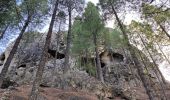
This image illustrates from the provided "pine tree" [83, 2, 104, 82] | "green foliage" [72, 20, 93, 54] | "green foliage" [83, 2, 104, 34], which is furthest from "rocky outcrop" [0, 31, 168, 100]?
"green foliage" [83, 2, 104, 34]

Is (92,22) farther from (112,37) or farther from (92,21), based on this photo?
(112,37)

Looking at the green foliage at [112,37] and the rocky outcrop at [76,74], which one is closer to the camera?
the rocky outcrop at [76,74]

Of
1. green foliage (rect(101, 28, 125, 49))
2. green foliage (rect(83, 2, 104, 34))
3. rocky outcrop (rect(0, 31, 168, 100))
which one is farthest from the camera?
green foliage (rect(101, 28, 125, 49))

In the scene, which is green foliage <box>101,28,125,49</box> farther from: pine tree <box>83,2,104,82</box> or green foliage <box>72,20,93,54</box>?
pine tree <box>83,2,104,82</box>

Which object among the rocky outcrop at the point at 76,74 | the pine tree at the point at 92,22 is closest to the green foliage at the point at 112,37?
the rocky outcrop at the point at 76,74

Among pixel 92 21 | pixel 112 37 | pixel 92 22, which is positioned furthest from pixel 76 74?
pixel 112 37

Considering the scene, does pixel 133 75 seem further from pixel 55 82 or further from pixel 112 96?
pixel 55 82

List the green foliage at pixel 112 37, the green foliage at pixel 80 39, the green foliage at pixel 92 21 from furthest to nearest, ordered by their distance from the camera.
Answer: the green foliage at pixel 112 37 < the green foliage at pixel 80 39 < the green foliage at pixel 92 21

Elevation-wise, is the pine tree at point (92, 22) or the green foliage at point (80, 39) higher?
the pine tree at point (92, 22)

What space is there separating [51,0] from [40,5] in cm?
172

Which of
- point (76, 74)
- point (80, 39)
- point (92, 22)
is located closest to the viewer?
point (76, 74)

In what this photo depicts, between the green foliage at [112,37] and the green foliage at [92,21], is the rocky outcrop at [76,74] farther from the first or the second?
the green foliage at [92,21]

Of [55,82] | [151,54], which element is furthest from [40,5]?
[151,54]

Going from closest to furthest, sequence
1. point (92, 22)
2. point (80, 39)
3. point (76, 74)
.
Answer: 1. point (76, 74)
2. point (92, 22)
3. point (80, 39)
